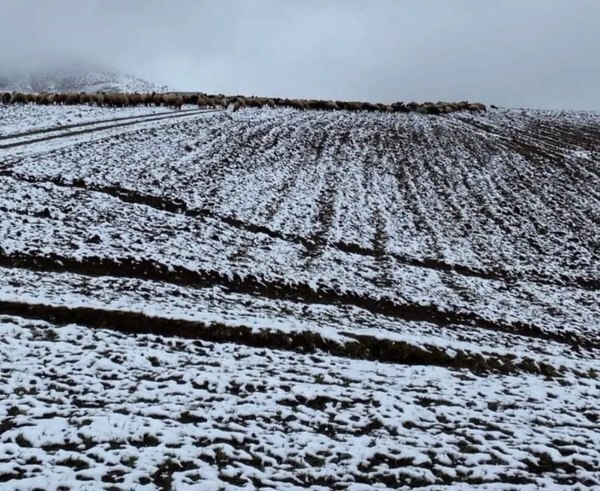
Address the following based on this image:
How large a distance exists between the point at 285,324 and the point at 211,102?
43.4m

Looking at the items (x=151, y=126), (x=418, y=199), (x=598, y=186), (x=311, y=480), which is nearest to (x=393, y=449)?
(x=311, y=480)

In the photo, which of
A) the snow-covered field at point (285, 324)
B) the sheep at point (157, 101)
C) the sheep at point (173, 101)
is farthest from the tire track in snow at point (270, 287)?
the sheep at point (157, 101)

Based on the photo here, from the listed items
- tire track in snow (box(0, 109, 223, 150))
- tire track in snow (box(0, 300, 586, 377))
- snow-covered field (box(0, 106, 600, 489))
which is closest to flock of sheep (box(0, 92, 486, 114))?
tire track in snow (box(0, 109, 223, 150))

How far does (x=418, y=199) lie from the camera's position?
88.0 feet

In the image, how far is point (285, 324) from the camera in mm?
13258

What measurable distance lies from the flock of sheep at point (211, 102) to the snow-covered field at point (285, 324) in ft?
61.2

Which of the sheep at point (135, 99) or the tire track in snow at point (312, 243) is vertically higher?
Result: the sheep at point (135, 99)

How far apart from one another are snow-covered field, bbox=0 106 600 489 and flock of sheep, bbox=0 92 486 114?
18640 millimetres

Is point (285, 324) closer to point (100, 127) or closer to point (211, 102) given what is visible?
point (100, 127)

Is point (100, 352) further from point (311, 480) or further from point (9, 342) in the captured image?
point (311, 480)

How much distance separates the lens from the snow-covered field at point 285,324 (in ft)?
27.9

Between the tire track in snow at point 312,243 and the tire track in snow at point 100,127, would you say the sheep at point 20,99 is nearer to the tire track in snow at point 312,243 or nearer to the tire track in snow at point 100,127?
the tire track in snow at point 100,127

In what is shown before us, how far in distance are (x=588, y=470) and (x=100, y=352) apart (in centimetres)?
926

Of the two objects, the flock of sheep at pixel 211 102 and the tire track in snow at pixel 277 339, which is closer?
the tire track in snow at pixel 277 339
